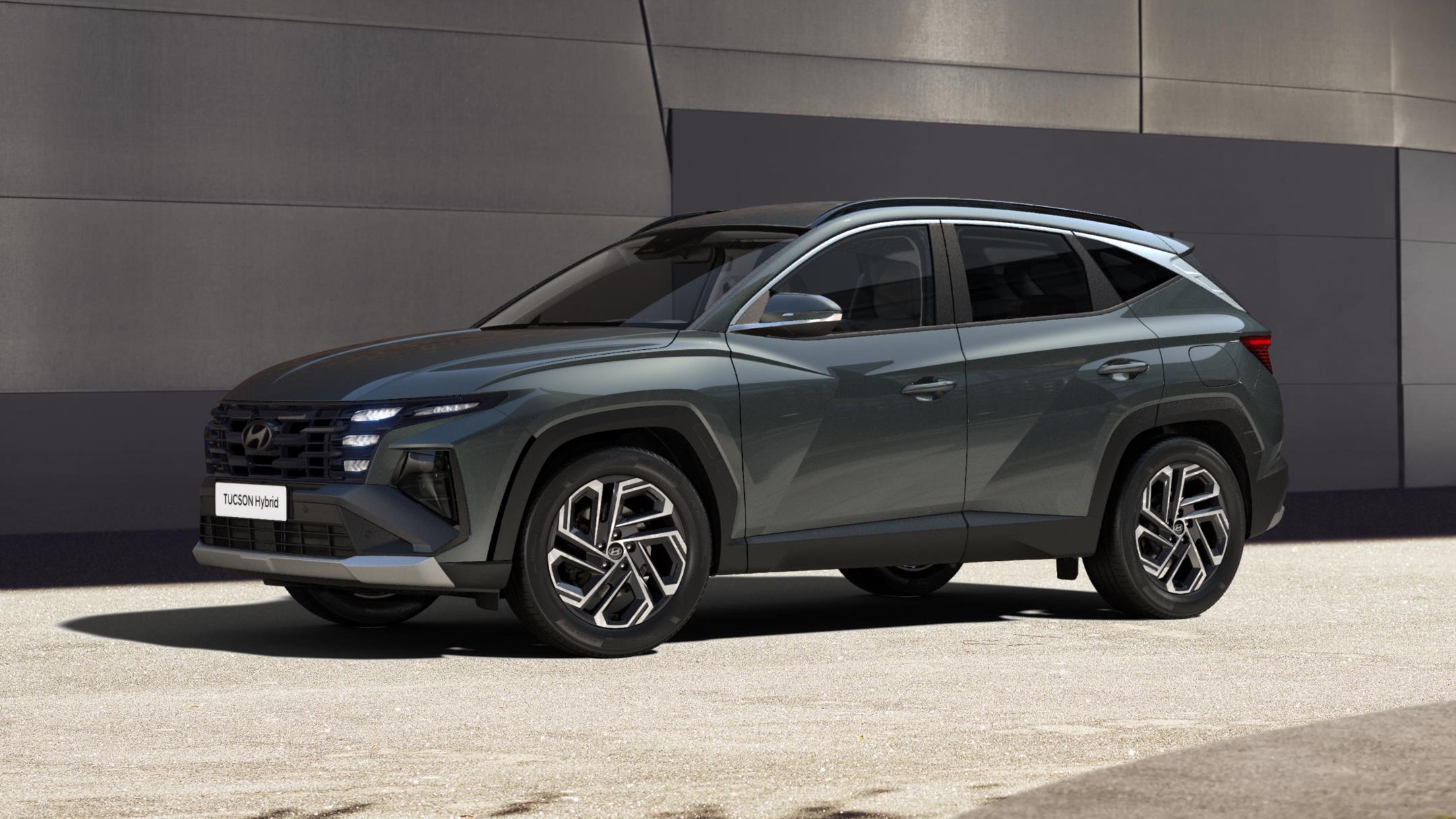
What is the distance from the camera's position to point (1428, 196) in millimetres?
20250

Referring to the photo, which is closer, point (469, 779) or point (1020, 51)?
point (469, 779)

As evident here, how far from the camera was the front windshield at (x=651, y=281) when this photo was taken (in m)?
8.05

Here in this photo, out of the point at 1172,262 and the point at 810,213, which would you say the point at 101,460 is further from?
the point at 1172,262

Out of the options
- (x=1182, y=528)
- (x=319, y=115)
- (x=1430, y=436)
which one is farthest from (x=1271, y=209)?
(x=1182, y=528)

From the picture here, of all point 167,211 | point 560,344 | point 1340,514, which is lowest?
point 1340,514

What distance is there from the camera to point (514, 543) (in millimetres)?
7340

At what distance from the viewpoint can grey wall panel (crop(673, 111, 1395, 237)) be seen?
17062 mm

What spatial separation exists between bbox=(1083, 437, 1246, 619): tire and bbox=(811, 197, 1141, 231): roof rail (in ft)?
3.74

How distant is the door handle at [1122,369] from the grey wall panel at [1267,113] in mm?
10617

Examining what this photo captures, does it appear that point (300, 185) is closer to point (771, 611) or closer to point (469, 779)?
point (771, 611)

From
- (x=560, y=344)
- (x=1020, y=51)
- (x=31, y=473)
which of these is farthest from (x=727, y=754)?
(x=1020, y=51)

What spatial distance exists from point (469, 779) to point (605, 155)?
1188 cm

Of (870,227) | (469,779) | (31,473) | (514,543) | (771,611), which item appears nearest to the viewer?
(469,779)

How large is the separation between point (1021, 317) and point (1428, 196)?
13.1 metres
